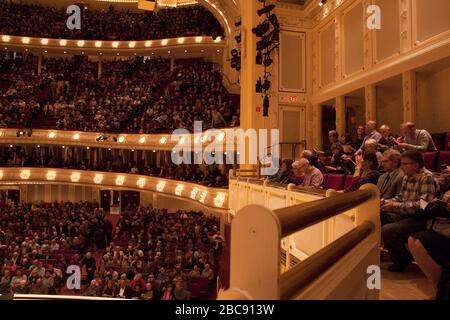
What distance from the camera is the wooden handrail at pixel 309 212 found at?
1.03 m

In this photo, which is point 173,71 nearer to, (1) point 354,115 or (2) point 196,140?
(2) point 196,140

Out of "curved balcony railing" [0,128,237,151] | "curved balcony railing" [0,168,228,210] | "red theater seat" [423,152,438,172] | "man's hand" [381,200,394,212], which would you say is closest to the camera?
"man's hand" [381,200,394,212]

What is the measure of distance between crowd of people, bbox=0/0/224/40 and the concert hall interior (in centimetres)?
12

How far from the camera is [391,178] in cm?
380

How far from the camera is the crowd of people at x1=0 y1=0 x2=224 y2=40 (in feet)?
77.6

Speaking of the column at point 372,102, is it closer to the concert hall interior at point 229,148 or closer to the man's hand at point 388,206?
the concert hall interior at point 229,148

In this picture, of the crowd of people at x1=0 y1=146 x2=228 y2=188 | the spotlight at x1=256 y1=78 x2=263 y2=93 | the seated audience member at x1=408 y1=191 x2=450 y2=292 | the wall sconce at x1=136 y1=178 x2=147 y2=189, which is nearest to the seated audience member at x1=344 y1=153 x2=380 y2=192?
the seated audience member at x1=408 y1=191 x2=450 y2=292

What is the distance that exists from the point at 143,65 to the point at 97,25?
431 centimetres

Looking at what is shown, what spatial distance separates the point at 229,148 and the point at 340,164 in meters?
6.68

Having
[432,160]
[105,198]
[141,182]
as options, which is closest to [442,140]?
[432,160]

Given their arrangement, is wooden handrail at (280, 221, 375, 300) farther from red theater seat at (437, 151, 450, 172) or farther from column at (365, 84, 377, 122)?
column at (365, 84, 377, 122)

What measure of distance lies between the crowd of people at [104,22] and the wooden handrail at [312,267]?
74.4 ft

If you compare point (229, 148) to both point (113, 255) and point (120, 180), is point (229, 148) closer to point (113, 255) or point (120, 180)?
point (113, 255)
